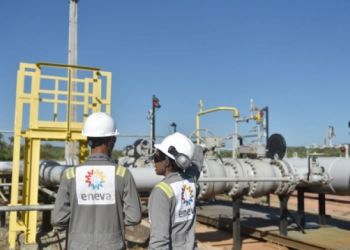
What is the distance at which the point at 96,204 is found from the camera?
Answer: 8.50 ft

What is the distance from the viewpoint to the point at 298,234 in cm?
662

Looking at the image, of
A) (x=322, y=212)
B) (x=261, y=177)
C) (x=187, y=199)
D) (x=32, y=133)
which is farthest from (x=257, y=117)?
(x=187, y=199)

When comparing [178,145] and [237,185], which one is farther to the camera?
[237,185]

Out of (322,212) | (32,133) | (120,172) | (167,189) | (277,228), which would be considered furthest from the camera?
(322,212)

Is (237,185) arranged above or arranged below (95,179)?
below

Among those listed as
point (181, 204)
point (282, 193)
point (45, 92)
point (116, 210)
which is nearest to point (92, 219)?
point (116, 210)

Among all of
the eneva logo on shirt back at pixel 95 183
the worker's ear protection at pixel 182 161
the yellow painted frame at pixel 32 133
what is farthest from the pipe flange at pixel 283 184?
the eneva logo on shirt back at pixel 95 183

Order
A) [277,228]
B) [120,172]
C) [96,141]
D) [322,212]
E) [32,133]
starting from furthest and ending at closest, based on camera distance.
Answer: [322,212] → [277,228] → [32,133] → [96,141] → [120,172]

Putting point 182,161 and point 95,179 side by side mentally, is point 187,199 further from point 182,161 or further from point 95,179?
point 95,179

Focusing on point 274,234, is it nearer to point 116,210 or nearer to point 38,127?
point 38,127

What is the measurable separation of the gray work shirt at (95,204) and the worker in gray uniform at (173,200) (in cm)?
22

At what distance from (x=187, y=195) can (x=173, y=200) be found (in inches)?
6.1

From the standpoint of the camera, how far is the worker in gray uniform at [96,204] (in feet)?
8.42

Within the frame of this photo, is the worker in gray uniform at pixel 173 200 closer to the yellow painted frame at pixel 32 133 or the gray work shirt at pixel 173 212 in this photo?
the gray work shirt at pixel 173 212
